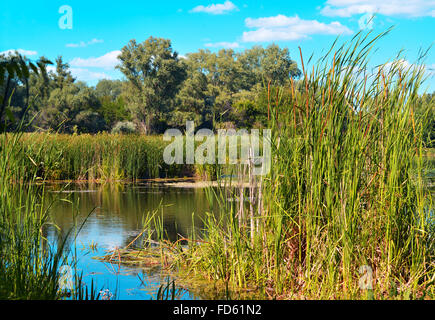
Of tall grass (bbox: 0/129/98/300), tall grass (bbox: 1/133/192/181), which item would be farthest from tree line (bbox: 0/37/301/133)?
tall grass (bbox: 0/129/98/300)

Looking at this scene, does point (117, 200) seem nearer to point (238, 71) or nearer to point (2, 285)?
point (2, 285)

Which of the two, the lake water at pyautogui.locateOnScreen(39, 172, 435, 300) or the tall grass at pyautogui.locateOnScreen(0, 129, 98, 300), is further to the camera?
the lake water at pyautogui.locateOnScreen(39, 172, 435, 300)

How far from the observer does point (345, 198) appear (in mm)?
3256

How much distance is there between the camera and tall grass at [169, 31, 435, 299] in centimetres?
326

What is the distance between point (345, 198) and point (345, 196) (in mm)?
22

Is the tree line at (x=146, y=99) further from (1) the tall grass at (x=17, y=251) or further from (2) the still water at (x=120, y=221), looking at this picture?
(1) the tall grass at (x=17, y=251)

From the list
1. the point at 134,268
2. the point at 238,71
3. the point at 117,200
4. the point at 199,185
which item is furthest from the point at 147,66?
the point at 134,268

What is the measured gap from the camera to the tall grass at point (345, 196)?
326cm

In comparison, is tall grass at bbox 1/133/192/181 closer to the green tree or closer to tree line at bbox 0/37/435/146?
tree line at bbox 0/37/435/146

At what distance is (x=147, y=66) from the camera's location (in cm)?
3809

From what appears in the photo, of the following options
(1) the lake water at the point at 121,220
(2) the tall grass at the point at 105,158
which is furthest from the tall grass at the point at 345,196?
(2) the tall grass at the point at 105,158

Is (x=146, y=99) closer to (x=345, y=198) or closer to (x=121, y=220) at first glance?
(x=121, y=220)

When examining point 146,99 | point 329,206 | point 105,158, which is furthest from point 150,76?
point 329,206

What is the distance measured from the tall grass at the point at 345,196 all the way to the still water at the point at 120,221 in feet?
3.02
